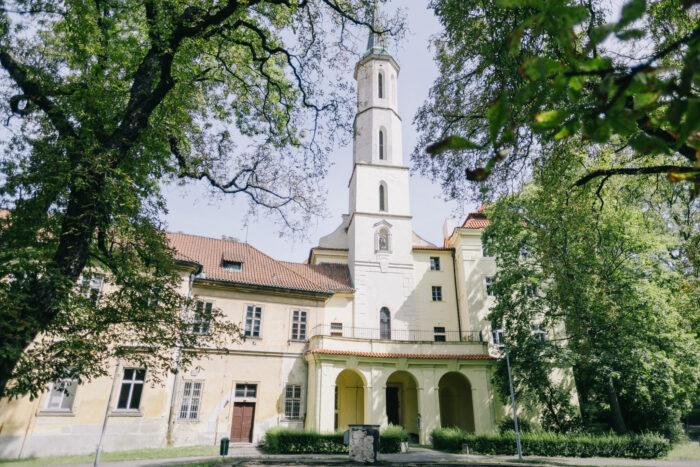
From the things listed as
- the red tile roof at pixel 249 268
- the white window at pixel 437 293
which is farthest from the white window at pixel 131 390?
the white window at pixel 437 293

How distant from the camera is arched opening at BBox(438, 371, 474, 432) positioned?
2519 cm

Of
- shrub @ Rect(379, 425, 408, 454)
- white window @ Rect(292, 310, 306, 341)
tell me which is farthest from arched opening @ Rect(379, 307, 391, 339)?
shrub @ Rect(379, 425, 408, 454)

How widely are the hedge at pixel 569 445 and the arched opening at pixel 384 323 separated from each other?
935 centimetres

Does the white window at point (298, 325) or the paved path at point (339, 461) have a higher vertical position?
the white window at point (298, 325)

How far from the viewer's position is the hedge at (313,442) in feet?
55.7

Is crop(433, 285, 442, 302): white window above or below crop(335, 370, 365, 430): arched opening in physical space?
above

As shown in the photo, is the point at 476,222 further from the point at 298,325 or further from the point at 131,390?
the point at 131,390

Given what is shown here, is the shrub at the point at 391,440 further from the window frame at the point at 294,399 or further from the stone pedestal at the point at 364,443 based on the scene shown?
the window frame at the point at 294,399

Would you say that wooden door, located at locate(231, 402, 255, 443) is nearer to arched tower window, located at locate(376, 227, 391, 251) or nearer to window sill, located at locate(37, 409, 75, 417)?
window sill, located at locate(37, 409, 75, 417)

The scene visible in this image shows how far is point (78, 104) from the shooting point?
312 inches

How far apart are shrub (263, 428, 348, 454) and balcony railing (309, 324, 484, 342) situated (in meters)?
7.68

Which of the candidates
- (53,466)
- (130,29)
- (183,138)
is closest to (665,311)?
(183,138)

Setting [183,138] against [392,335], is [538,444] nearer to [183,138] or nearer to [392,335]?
[392,335]

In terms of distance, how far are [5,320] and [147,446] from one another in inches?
582
